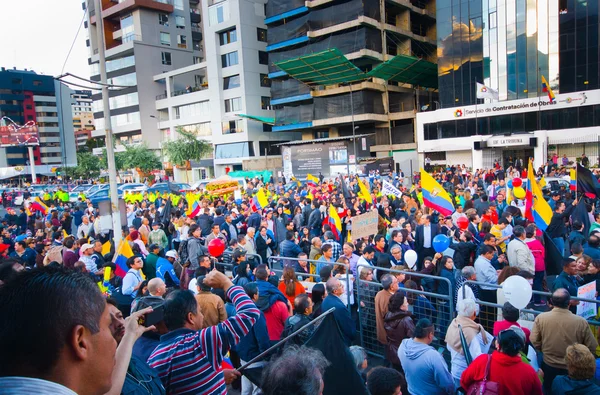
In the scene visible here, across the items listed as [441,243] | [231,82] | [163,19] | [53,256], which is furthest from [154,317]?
[163,19]

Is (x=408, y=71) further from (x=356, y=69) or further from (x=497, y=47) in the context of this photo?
(x=497, y=47)

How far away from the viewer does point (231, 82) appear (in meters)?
51.9

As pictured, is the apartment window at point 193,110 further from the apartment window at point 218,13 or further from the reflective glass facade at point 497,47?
the reflective glass facade at point 497,47

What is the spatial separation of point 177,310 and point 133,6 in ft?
223

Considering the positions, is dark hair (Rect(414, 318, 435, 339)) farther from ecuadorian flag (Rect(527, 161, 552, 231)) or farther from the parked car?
the parked car

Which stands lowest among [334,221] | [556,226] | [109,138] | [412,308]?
[412,308]

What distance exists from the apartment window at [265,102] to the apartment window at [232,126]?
11.8 feet

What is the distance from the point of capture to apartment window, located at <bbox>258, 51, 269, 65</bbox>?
52228 mm

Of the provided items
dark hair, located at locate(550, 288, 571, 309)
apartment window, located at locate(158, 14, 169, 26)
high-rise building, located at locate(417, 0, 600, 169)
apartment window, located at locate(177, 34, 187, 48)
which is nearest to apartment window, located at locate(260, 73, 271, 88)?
high-rise building, located at locate(417, 0, 600, 169)

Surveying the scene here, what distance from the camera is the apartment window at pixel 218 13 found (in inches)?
1989

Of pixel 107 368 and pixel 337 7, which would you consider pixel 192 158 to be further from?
pixel 107 368

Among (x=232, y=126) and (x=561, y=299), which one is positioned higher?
(x=232, y=126)

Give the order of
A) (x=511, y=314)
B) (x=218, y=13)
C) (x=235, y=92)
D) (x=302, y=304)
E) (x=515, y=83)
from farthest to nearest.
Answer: (x=218, y=13)
(x=235, y=92)
(x=515, y=83)
(x=302, y=304)
(x=511, y=314)

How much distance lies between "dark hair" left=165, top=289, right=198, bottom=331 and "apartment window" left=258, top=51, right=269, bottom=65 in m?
52.3
